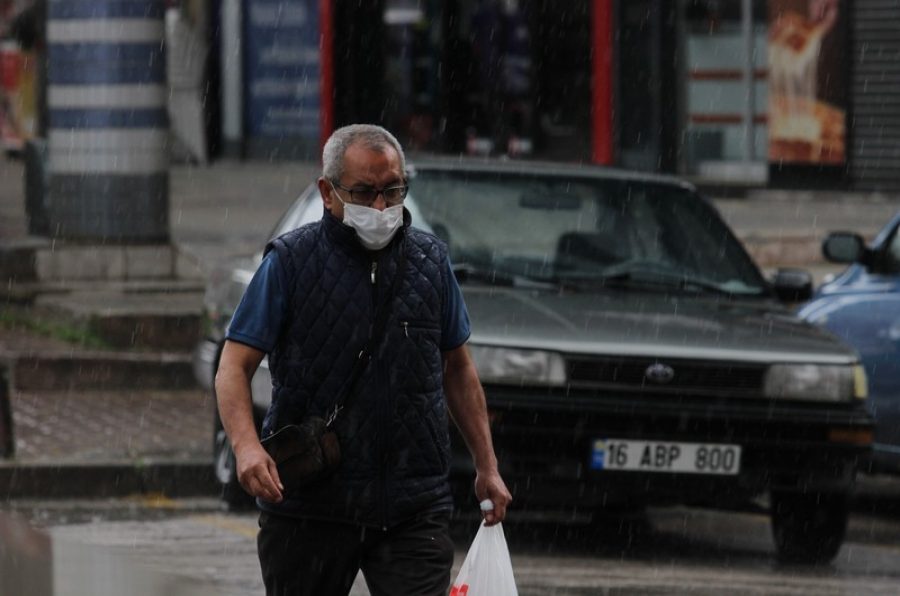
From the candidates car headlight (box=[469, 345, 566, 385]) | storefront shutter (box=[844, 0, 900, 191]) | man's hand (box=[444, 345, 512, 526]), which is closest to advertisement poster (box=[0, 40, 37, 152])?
storefront shutter (box=[844, 0, 900, 191])

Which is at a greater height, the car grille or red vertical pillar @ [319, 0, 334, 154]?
the car grille

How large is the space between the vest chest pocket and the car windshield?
4.18 meters

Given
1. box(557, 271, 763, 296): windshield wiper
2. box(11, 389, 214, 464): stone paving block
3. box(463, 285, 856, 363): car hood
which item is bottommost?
box(11, 389, 214, 464): stone paving block

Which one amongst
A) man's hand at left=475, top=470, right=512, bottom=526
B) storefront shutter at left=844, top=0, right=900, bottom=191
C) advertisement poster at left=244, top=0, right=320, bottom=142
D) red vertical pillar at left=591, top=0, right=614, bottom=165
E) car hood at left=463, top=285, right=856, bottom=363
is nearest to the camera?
man's hand at left=475, top=470, right=512, bottom=526

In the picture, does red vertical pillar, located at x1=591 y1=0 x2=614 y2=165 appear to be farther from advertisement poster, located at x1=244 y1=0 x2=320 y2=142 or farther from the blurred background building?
advertisement poster, located at x1=244 y1=0 x2=320 y2=142

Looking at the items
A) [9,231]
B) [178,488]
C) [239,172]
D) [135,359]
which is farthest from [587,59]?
[178,488]

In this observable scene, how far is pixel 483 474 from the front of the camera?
17.1ft

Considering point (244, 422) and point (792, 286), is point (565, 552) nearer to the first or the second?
point (792, 286)

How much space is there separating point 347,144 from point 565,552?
13.2ft

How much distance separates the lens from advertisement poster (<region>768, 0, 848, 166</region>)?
24.9m

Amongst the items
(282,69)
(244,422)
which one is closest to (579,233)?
(244,422)

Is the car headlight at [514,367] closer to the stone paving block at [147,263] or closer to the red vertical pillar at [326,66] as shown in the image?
the stone paving block at [147,263]

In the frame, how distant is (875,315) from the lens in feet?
33.1

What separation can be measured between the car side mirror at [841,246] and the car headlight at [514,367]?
213 cm
